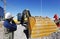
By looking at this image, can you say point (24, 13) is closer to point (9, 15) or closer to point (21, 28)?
point (21, 28)

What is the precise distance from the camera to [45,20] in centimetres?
759

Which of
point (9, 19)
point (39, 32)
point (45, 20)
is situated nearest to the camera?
point (9, 19)

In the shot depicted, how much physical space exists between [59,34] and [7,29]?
323cm

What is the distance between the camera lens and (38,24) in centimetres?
686

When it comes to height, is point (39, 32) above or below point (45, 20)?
below

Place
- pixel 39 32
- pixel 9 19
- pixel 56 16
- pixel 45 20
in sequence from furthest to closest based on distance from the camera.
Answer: pixel 56 16 → pixel 45 20 → pixel 39 32 → pixel 9 19

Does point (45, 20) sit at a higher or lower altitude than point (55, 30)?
higher

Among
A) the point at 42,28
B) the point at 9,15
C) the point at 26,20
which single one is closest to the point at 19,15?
the point at 26,20

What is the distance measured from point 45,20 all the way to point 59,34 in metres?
0.91

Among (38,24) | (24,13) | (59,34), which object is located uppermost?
(24,13)

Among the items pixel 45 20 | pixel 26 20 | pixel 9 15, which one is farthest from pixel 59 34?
pixel 9 15

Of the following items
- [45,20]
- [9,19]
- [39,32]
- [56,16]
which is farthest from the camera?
[56,16]

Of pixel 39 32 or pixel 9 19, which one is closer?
pixel 9 19

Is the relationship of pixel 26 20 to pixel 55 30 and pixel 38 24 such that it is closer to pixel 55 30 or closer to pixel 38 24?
pixel 38 24
